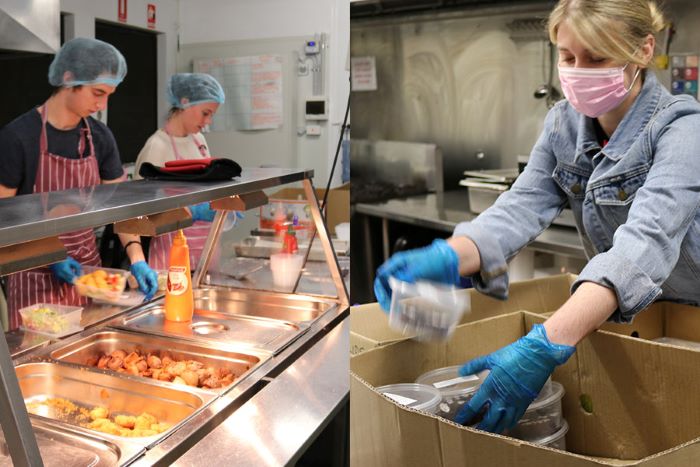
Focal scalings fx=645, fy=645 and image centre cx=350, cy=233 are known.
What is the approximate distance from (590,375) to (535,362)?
0.77ft

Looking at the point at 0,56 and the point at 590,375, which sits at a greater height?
the point at 0,56

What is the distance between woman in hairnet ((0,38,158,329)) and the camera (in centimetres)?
197

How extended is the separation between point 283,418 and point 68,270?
101 cm

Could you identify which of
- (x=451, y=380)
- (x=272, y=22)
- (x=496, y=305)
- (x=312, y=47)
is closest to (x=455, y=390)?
(x=451, y=380)

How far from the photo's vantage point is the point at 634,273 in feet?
2.79

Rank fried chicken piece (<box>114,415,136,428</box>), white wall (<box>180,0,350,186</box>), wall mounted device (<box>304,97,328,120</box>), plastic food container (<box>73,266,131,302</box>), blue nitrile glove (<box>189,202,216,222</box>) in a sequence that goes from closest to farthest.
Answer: fried chicken piece (<box>114,415,136,428</box>)
plastic food container (<box>73,266,131,302</box>)
blue nitrile glove (<box>189,202,216,222</box>)
white wall (<box>180,0,350,186</box>)
wall mounted device (<box>304,97,328,120</box>)

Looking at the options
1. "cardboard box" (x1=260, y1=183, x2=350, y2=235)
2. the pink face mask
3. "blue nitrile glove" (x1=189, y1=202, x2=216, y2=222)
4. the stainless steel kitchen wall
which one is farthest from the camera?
"cardboard box" (x1=260, y1=183, x2=350, y2=235)

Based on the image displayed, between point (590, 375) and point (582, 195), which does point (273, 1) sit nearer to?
point (582, 195)

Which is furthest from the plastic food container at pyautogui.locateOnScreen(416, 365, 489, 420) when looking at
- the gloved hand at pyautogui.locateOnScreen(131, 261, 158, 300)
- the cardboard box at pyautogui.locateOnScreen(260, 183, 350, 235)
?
the cardboard box at pyautogui.locateOnScreen(260, 183, 350, 235)

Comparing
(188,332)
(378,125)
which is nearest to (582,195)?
(188,332)

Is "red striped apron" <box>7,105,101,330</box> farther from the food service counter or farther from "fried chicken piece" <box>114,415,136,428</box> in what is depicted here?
"fried chicken piece" <box>114,415,136,428</box>

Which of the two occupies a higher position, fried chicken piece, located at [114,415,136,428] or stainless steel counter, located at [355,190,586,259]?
stainless steel counter, located at [355,190,586,259]

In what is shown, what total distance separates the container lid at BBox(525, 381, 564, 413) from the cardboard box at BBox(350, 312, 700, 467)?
0.06 meters

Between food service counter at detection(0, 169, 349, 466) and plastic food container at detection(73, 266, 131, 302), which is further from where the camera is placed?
plastic food container at detection(73, 266, 131, 302)
